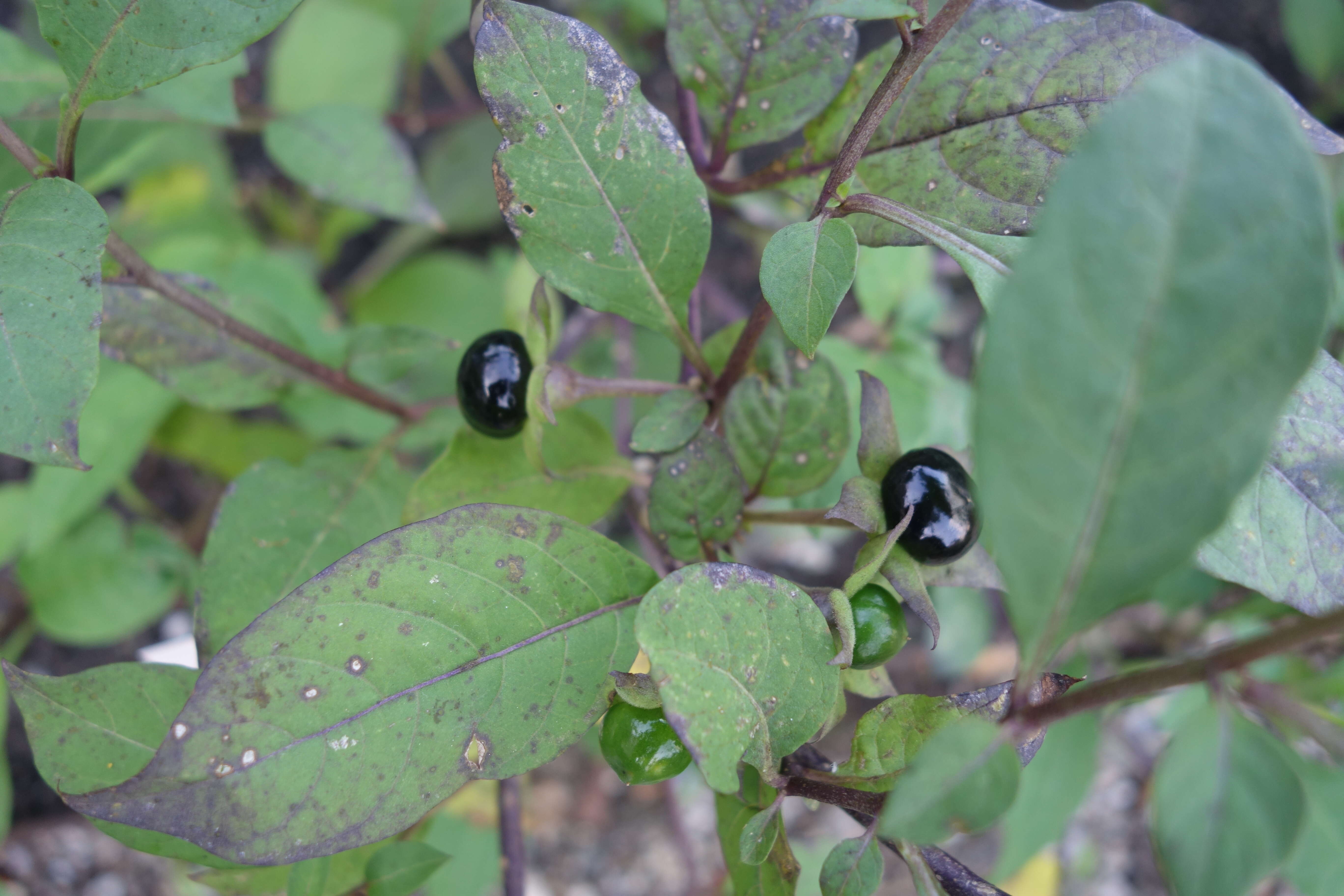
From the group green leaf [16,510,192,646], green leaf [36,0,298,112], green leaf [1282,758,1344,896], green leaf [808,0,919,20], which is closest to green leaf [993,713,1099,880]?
green leaf [1282,758,1344,896]

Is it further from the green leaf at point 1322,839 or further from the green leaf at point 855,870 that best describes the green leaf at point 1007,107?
the green leaf at point 1322,839

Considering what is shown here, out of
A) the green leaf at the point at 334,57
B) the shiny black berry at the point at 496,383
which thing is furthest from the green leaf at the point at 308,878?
the green leaf at the point at 334,57

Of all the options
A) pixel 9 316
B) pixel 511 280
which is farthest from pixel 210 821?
pixel 511 280

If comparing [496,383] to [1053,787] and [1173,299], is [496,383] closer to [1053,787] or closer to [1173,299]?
[1173,299]

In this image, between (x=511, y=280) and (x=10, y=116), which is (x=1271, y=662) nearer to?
(x=511, y=280)

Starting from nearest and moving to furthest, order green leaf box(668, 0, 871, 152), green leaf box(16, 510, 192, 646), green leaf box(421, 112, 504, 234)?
green leaf box(668, 0, 871, 152) → green leaf box(16, 510, 192, 646) → green leaf box(421, 112, 504, 234)

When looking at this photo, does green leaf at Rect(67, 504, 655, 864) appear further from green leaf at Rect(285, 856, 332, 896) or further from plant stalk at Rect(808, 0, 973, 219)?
plant stalk at Rect(808, 0, 973, 219)

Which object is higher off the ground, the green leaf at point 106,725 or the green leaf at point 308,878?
the green leaf at point 106,725
